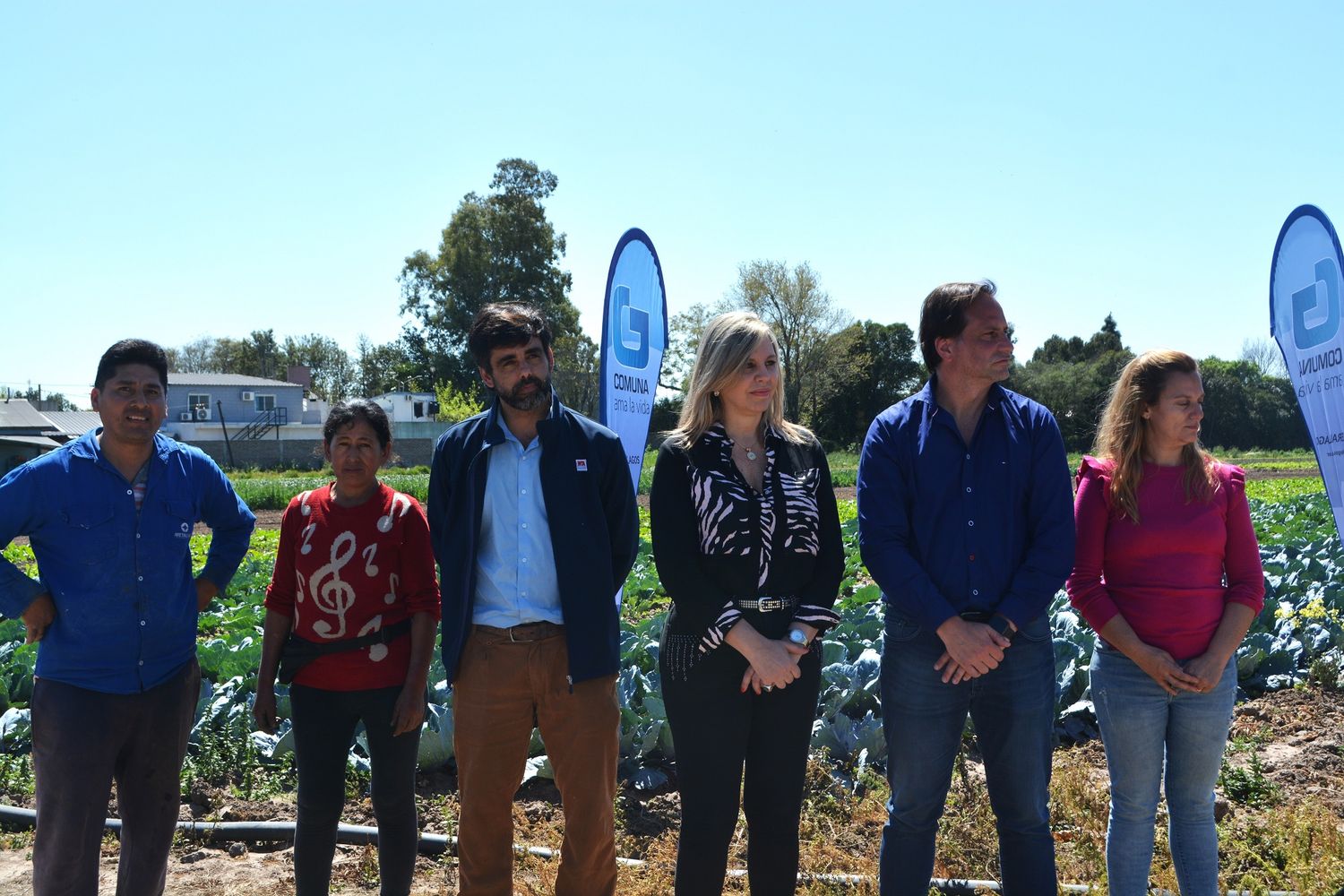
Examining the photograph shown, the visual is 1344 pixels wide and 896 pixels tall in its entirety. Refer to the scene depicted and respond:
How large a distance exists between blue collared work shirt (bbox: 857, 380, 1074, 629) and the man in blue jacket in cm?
84

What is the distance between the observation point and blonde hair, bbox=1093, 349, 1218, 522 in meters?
3.01

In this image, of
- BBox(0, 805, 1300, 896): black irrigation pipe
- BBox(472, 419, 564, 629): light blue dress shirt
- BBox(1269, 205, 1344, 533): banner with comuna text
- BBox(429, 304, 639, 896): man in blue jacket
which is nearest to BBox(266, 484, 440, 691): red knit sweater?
BBox(429, 304, 639, 896): man in blue jacket

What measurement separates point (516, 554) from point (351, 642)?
2.17 ft

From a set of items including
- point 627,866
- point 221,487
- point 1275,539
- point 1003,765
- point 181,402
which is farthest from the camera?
point 181,402

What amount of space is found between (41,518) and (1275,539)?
42.7 ft

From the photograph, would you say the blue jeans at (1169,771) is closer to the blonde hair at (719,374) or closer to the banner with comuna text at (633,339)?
the blonde hair at (719,374)

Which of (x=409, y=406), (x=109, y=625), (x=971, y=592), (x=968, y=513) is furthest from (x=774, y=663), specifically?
(x=409, y=406)

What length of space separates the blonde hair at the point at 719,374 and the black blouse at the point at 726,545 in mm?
76

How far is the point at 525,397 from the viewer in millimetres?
3004

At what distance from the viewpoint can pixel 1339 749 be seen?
5.06 meters

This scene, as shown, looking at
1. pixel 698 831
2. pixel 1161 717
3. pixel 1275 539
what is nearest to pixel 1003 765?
pixel 1161 717

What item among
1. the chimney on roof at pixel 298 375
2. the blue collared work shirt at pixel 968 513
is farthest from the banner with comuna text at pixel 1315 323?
the chimney on roof at pixel 298 375

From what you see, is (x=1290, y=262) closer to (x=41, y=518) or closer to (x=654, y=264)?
(x=654, y=264)

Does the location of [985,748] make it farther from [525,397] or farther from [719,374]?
[525,397]
